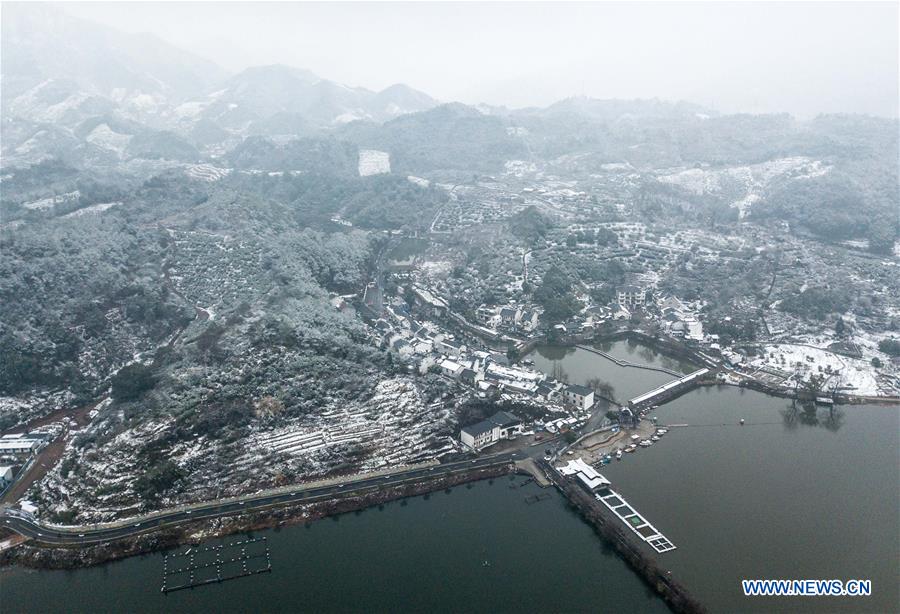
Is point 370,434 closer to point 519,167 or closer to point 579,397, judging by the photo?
point 579,397

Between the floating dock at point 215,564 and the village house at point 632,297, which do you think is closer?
the floating dock at point 215,564

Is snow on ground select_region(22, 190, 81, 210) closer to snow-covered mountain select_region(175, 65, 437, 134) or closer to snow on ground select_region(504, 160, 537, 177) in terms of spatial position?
snow on ground select_region(504, 160, 537, 177)

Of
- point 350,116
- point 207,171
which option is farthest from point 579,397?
point 350,116

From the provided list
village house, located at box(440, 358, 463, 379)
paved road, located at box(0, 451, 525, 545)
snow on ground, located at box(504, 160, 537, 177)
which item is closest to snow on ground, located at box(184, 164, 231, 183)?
snow on ground, located at box(504, 160, 537, 177)

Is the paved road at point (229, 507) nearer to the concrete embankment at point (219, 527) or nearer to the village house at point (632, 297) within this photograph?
the concrete embankment at point (219, 527)

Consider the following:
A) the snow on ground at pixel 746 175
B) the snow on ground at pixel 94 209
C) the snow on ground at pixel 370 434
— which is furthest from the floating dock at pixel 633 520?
the snow on ground at pixel 746 175
